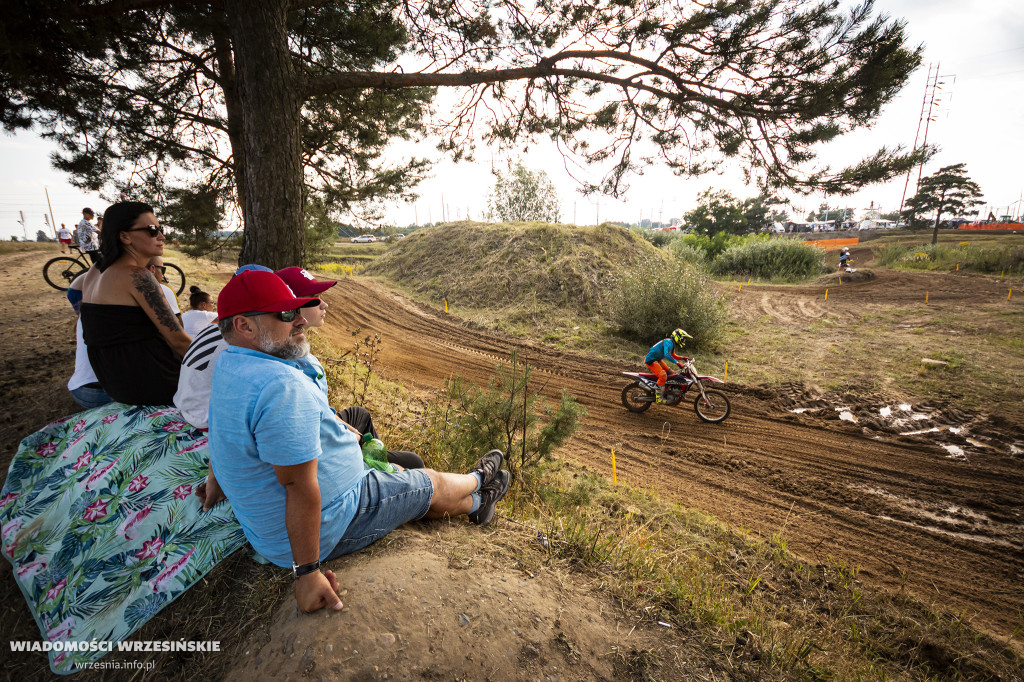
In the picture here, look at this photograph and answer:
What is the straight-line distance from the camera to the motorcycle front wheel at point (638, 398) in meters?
7.47

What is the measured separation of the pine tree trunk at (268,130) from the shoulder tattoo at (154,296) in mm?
1266

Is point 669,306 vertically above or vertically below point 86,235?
below

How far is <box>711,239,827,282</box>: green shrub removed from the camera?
921 inches

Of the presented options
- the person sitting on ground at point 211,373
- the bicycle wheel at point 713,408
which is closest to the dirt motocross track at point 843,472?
the bicycle wheel at point 713,408

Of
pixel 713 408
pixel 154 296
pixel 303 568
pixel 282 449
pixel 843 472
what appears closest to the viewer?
pixel 282 449

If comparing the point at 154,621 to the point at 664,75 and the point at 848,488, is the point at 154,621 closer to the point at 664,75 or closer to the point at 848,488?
the point at 664,75

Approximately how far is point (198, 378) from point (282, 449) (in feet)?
4.37

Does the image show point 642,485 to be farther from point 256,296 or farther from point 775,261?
point 775,261

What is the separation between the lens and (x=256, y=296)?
5.57 feet

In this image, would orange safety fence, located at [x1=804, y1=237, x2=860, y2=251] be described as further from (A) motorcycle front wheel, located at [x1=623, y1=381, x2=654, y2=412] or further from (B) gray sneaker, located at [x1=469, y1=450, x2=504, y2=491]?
(B) gray sneaker, located at [x1=469, y1=450, x2=504, y2=491]

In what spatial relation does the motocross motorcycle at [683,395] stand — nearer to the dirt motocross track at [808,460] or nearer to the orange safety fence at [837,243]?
the dirt motocross track at [808,460]

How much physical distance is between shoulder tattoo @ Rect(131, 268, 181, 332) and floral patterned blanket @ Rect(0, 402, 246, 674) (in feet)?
1.91

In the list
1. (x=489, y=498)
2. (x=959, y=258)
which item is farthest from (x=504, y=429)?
(x=959, y=258)

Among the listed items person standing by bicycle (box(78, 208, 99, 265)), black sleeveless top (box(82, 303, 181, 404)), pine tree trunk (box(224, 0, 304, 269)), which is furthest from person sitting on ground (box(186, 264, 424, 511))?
person standing by bicycle (box(78, 208, 99, 265))
